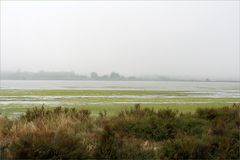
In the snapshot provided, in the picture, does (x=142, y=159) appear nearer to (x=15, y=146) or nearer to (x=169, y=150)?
(x=169, y=150)

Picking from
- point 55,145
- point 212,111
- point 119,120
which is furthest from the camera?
point 212,111

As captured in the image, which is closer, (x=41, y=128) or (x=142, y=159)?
(x=142, y=159)

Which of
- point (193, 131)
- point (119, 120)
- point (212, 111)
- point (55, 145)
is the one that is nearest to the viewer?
point (55, 145)

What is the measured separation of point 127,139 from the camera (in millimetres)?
10219

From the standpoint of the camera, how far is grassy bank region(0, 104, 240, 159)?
8.55 metres

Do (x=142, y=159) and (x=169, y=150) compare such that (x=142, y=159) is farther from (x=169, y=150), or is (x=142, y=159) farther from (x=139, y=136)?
(x=139, y=136)

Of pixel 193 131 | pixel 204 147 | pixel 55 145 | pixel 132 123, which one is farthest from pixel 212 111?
pixel 55 145

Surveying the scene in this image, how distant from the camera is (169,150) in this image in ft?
29.4

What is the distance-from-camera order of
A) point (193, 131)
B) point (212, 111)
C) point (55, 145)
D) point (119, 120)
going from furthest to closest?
point (212, 111) → point (119, 120) → point (193, 131) → point (55, 145)

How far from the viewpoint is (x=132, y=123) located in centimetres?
1162

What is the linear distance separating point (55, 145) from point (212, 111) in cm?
811

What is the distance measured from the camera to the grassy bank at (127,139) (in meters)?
8.55

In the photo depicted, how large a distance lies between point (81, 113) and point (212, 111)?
19.0 ft

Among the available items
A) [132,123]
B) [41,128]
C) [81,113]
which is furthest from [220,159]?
[81,113]
